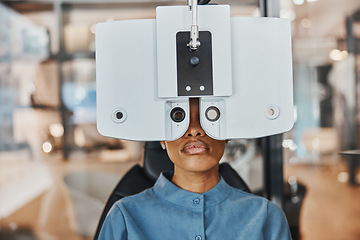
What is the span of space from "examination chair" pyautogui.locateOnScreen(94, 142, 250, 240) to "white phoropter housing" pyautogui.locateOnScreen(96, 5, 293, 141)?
21.7 inches

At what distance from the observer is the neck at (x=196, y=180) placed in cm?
103

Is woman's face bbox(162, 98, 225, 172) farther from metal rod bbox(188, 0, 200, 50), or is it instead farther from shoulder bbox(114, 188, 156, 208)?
metal rod bbox(188, 0, 200, 50)

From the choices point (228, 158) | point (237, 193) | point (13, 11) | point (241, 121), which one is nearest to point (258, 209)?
point (237, 193)

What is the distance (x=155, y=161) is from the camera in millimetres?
1341

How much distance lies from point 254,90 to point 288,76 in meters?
0.07

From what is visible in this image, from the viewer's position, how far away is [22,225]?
286cm

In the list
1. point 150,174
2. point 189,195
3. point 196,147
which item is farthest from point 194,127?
point 150,174

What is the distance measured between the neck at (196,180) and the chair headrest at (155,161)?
0.28m

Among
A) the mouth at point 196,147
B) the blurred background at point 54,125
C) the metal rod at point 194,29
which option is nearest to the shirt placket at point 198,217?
the mouth at point 196,147

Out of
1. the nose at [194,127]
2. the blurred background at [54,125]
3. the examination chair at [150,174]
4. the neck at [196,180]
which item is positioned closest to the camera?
the nose at [194,127]

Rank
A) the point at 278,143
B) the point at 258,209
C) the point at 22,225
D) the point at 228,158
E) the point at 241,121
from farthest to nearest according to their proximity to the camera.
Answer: the point at 22,225 → the point at 228,158 → the point at 278,143 → the point at 258,209 → the point at 241,121

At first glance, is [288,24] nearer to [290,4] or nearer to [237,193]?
[237,193]

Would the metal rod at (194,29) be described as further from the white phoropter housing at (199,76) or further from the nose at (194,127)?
the nose at (194,127)

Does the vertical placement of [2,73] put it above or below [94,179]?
above
